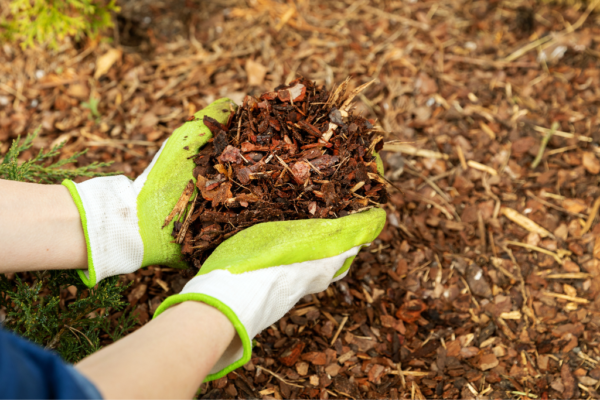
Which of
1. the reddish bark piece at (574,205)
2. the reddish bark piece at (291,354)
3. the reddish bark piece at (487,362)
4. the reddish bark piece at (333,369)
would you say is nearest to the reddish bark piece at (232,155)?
the reddish bark piece at (291,354)

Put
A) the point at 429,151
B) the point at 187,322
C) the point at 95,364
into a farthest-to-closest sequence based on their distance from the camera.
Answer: the point at 429,151 < the point at 187,322 < the point at 95,364

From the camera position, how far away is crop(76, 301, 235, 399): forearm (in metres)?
1.21

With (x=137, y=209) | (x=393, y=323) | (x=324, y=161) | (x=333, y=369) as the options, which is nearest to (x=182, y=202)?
(x=137, y=209)

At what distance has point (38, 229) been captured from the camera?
5.90 feet

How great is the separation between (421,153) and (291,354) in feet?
6.00

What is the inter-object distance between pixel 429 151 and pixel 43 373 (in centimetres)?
287

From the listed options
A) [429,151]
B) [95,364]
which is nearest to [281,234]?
[95,364]

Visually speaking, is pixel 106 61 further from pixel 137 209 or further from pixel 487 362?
pixel 487 362

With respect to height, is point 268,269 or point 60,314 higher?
point 268,269

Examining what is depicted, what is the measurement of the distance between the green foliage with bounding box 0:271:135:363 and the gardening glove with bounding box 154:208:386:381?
62 cm

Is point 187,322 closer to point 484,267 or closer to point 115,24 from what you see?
point 484,267

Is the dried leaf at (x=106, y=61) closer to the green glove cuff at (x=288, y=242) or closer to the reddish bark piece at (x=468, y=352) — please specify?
the green glove cuff at (x=288, y=242)

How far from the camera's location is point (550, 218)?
2811 millimetres

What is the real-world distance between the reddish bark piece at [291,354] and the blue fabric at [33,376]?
4.87 feet
